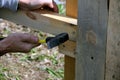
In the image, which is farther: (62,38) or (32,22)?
(32,22)

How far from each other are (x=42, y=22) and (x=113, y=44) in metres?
0.44

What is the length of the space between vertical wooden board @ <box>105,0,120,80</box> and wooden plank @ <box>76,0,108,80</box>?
0.07 ft

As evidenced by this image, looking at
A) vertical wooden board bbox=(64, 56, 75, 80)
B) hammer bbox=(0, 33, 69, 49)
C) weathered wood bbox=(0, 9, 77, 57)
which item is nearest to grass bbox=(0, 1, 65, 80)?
vertical wooden board bbox=(64, 56, 75, 80)

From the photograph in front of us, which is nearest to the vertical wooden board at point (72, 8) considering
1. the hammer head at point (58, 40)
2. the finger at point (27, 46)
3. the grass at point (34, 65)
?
the hammer head at point (58, 40)

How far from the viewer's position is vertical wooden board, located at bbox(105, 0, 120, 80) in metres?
1.11

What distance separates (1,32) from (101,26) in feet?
9.05

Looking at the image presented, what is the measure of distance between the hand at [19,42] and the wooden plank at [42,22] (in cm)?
6

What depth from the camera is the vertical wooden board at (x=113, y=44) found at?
1112mm

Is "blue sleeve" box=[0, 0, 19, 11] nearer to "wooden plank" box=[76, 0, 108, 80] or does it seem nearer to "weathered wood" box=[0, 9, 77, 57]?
"weathered wood" box=[0, 9, 77, 57]

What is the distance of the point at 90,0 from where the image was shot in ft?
3.87

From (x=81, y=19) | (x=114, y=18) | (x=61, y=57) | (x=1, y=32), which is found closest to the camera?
(x=114, y=18)

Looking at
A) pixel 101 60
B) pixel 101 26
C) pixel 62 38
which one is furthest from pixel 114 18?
pixel 62 38

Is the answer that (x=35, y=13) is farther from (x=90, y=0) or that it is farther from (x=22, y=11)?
(x=90, y=0)

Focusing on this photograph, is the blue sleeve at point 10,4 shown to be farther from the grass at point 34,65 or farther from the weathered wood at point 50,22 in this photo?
the grass at point 34,65
